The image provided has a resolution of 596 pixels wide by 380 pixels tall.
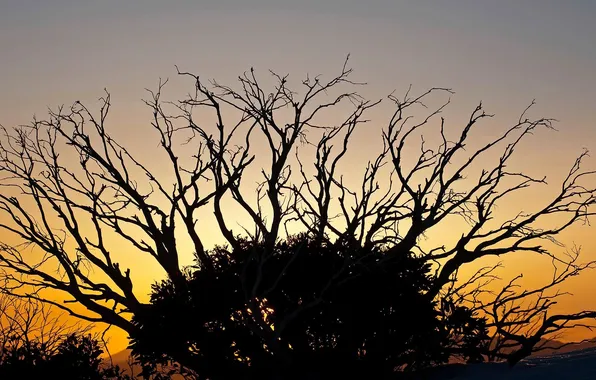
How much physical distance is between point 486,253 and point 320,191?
4.96 m

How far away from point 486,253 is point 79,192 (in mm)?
11669

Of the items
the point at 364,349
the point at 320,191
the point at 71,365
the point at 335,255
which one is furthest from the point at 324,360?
the point at 71,365

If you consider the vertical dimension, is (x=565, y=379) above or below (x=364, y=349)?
below

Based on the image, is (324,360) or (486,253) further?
(486,253)

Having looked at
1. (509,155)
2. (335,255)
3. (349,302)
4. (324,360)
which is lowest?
(324,360)

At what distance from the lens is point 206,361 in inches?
880

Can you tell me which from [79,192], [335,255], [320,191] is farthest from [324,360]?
[79,192]

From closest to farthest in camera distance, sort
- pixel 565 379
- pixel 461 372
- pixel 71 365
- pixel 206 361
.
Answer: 1. pixel 565 379
2. pixel 461 372
3. pixel 206 361
4. pixel 71 365

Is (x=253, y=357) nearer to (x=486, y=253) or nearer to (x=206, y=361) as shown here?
(x=206, y=361)

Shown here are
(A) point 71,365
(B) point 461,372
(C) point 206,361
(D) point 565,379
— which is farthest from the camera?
(A) point 71,365

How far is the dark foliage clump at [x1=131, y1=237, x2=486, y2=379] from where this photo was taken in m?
22.1

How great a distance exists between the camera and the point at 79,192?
82.6 feet

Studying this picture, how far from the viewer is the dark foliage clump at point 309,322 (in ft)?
72.5

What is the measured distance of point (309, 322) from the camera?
73.6 ft
